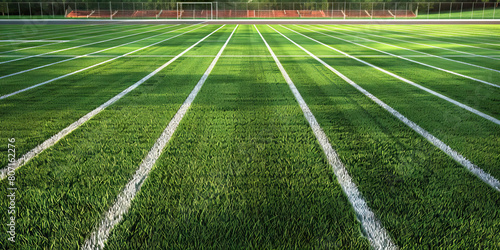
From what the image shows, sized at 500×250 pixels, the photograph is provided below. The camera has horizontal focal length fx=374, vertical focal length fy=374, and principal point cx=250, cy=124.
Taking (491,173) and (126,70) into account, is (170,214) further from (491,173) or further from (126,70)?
(126,70)

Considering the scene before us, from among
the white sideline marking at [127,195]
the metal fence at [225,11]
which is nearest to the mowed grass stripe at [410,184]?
the white sideline marking at [127,195]

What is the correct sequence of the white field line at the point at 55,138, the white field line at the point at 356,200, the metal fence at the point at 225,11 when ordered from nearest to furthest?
the white field line at the point at 356,200
the white field line at the point at 55,138
the metal fence at the point at 225,11

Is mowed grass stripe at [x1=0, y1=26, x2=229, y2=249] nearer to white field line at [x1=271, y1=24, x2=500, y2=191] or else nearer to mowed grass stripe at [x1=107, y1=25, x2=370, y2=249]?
mowed grass stripe at [x1=107, y1=25, x2=370, y2=249]

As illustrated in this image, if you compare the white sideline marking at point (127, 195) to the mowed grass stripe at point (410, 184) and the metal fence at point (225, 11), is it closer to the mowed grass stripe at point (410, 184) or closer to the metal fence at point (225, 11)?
the mowed grass stripe at point (410, 184)

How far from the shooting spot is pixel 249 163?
346cm

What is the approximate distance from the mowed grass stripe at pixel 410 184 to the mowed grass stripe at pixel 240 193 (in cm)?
28

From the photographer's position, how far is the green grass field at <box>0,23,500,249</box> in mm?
2410

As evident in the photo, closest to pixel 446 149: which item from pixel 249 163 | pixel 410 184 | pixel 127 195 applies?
pixel 410 184

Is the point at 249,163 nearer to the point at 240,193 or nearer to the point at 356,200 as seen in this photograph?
the point at 240,193

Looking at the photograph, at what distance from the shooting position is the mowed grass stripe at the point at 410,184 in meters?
2.38

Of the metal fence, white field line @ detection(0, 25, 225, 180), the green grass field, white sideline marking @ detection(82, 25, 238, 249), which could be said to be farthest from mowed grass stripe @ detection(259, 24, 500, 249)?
the metal fence

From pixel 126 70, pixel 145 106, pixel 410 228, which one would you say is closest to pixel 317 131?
pixel 410 228

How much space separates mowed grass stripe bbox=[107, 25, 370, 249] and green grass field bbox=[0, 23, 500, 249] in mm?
12

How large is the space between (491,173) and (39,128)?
474 centimetres
